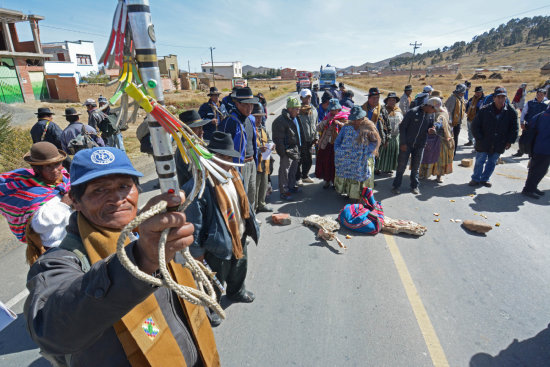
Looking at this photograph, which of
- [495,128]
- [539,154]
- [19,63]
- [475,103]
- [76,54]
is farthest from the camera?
[76,54]

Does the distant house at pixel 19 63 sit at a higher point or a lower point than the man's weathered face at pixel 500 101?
higher

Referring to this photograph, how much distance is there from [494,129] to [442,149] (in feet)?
3.35

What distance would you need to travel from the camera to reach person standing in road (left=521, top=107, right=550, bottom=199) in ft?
18.1

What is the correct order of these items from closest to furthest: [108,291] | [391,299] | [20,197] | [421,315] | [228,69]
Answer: [108,291], [20,197], [421,315], [391,299], [228,69]

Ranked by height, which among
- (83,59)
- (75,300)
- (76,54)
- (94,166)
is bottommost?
(75,300)

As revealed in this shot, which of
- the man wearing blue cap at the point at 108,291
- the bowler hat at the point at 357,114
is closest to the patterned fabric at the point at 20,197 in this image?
the man wearing blue cap at the point at 108,291

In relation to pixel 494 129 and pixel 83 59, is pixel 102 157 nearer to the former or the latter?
pixel 494 129

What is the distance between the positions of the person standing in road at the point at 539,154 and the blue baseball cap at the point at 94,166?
23.6ft

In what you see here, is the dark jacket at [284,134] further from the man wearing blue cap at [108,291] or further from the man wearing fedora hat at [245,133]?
the man wearing blue cap at [108,291]

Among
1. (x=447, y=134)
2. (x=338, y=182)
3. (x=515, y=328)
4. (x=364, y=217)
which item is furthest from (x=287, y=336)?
(x=447, y=134)

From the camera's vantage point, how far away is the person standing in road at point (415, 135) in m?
5.86

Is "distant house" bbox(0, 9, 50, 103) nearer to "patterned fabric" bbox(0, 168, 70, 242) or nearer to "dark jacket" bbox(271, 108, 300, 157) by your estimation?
"dark jacket" bbox(271, 108, 300, 157)

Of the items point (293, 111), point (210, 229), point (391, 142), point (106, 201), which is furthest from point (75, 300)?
point (391, 142)

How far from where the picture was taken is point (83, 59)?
4725cm
